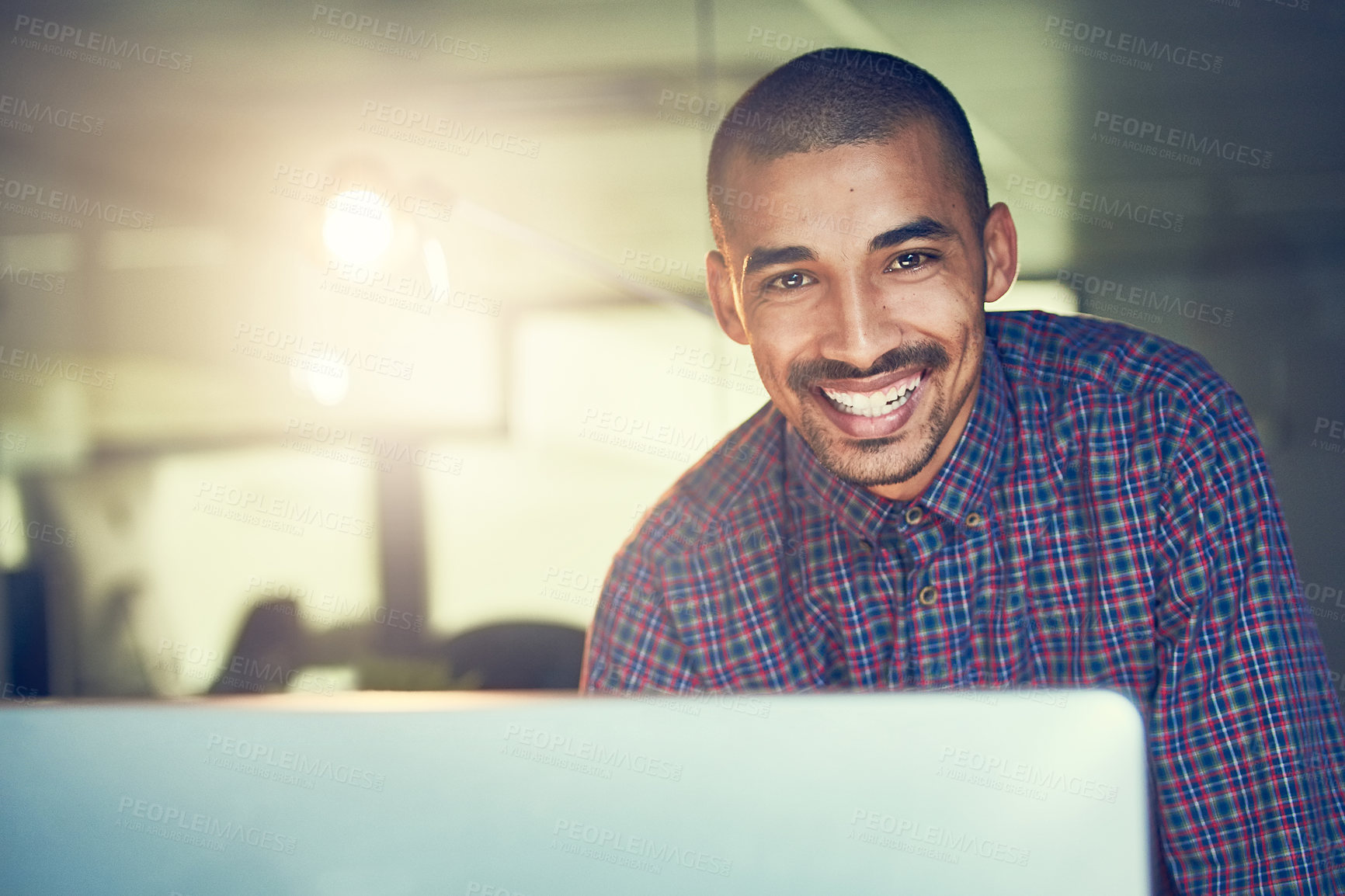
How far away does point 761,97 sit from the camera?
4.57 feet

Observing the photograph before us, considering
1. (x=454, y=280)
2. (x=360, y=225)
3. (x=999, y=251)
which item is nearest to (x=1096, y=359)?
(x=999, y=251)

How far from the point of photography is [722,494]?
151cm

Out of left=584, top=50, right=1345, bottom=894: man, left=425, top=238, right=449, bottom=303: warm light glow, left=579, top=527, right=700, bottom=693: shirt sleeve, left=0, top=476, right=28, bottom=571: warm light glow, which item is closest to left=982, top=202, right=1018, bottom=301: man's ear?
left=584, top=50, right=1345, bottom=894: man

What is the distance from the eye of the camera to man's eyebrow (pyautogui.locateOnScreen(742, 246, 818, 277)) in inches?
51.2

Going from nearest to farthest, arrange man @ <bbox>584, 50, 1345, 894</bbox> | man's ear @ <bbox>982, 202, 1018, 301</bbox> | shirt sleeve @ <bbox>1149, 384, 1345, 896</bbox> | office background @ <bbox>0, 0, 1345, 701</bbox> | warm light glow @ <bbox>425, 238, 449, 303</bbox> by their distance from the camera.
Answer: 1. shirt sleeve @ <bbox>1149, 384, 1345, 896</bbox>
2. man @ <bbox>584, 50, 1345, 894</bbox>
3. man's ear @ <bbox>982, 202, 1018, 301</bbox>
4. warm light glow @ <bbox>425, 238, 449, 303</bbox>
5. office background @ <bbox>0, 0, 1345, 701</bbox>

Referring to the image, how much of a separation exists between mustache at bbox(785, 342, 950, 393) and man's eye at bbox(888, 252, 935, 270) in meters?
0.10

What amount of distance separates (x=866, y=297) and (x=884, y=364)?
10 cm

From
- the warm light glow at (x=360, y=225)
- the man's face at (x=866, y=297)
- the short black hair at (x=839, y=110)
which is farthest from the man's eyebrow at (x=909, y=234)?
the warm light glow at (x=360, y=225)

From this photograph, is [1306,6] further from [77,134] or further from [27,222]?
[27,222]

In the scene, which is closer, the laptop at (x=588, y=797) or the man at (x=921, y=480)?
the laptop at (x=588, y=797)

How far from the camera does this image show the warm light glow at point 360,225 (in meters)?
2.10

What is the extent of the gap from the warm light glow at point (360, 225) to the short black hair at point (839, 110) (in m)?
0.95

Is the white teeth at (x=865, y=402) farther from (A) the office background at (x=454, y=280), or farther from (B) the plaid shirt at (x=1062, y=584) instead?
(A) the office background at (x=454, y=280)

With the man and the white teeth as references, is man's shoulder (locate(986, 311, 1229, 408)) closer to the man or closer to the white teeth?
the man
